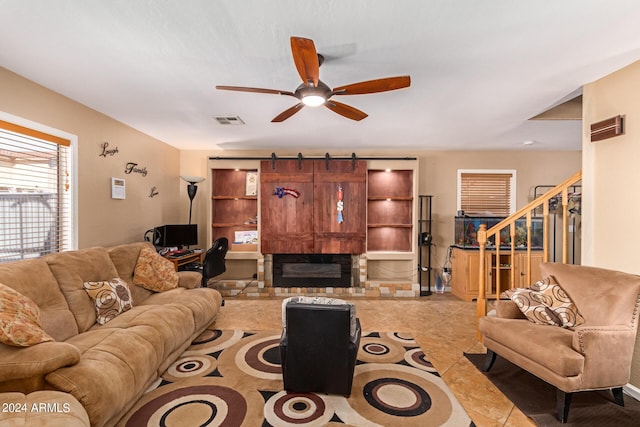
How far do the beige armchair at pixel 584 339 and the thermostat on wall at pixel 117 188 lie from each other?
13.7ft

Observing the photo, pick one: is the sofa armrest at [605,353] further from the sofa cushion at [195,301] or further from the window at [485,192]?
the window at [485,192]

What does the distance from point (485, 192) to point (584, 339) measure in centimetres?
379

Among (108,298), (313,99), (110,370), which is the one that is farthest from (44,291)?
(313,99)

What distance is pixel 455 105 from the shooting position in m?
3.09

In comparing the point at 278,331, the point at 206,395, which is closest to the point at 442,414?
the point at 206,395

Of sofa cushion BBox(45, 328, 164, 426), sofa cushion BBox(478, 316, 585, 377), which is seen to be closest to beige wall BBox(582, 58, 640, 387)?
sofa cushion BBox(478, 316, 585, 377)

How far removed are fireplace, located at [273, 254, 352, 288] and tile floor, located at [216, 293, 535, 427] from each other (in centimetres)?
41

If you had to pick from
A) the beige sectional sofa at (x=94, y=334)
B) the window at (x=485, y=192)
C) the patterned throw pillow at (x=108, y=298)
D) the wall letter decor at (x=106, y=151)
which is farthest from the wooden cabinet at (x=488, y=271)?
the wall letter decor at (x=106, y=151)

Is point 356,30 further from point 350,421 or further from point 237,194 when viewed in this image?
point 237,194

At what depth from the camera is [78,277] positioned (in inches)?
101

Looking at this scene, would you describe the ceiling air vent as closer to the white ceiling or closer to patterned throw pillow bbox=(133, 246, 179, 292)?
the white ceiling

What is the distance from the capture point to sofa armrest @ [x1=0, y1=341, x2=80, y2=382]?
1.56 m

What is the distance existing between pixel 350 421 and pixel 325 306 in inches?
28.6

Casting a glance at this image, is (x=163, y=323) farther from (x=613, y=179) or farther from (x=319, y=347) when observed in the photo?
(x=613, y=179)
